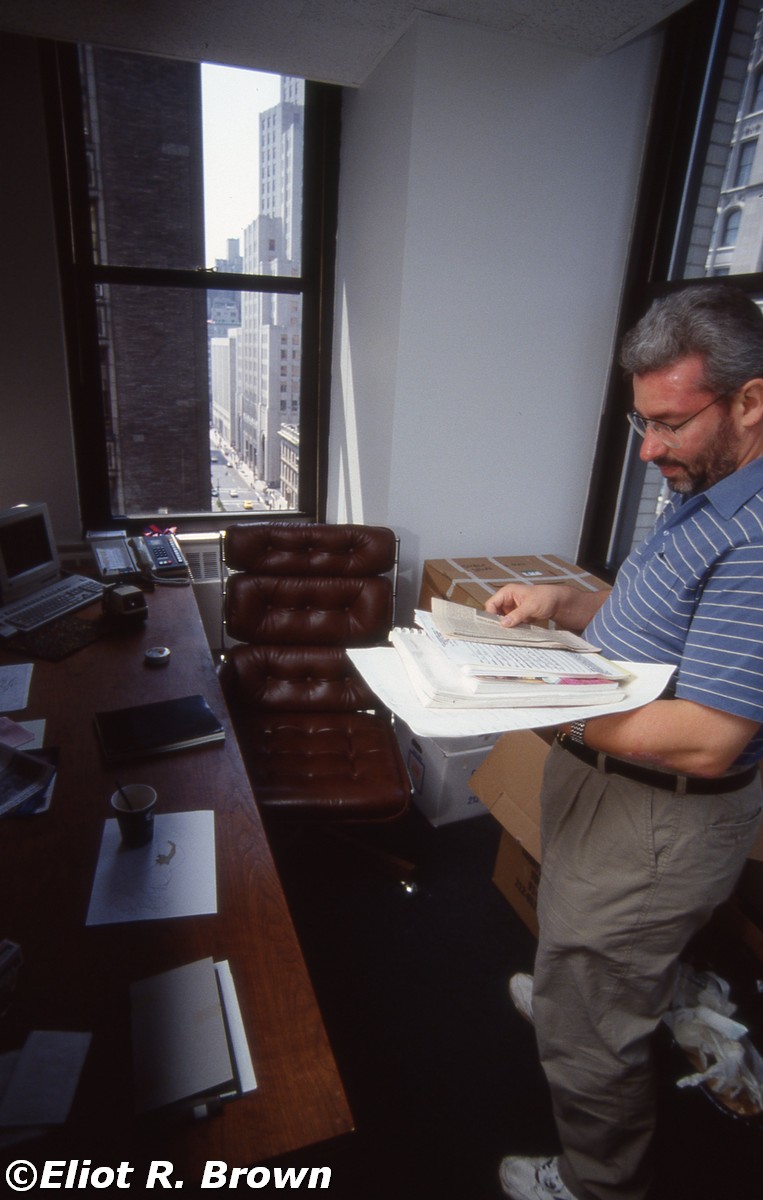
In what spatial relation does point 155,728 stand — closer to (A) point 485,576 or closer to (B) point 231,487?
(A) point 485,576

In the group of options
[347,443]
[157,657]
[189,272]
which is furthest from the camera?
[347,443]

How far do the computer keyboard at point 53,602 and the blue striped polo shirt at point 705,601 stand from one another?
1823mm

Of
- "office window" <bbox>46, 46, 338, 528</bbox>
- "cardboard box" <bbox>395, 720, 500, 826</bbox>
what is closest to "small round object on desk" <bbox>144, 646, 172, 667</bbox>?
"cardboard box" <bbox>395, 720, 500, 826</bbox>

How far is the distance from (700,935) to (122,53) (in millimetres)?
3785

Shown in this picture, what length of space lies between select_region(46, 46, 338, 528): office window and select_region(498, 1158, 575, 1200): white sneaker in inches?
109

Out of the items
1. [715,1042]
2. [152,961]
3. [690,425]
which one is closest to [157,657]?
[152,961]

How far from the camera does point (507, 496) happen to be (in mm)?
2781

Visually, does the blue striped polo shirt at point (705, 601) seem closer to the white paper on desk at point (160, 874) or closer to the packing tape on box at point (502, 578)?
the white paper on desk at point (160, 874)

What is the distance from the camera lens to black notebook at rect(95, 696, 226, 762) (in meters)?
1.51

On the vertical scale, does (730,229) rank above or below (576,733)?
above

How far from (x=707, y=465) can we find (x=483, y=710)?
60 cm

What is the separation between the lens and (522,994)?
1805mm

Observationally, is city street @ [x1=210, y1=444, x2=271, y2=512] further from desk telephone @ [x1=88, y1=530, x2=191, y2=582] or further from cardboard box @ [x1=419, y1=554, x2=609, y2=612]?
cardboard box @ [x1=419, y1=554, x2=609, y2=612]

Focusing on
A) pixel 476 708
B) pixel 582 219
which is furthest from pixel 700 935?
pixel 582 219
